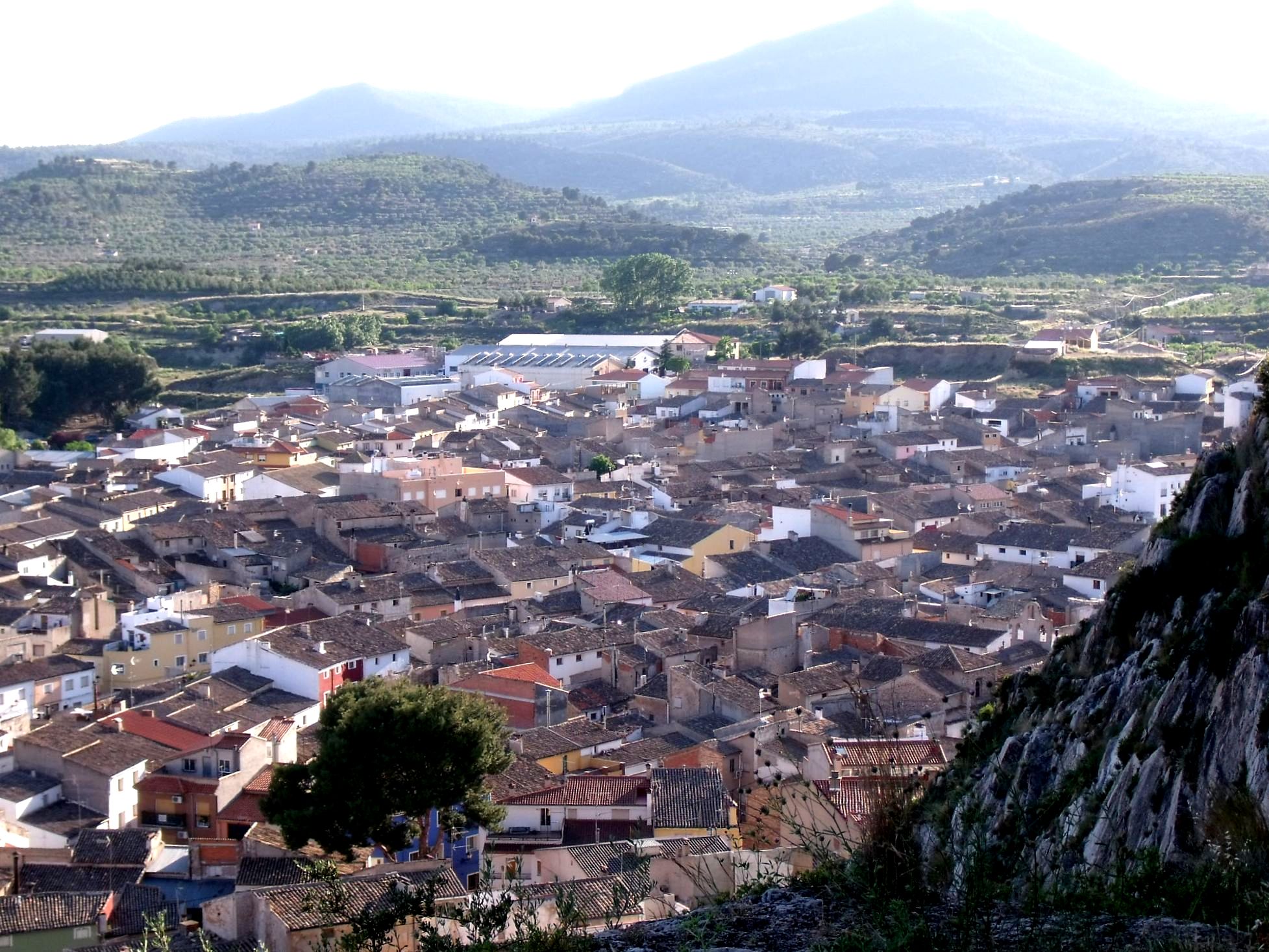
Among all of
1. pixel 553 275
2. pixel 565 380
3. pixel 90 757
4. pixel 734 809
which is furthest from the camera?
pixel 553 275

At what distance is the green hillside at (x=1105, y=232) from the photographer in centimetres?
6794

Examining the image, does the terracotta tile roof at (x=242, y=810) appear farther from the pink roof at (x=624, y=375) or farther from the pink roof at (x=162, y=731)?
the pink roof at (x=624, y=375)

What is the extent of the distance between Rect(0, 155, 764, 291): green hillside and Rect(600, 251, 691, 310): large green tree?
1232 centimetres

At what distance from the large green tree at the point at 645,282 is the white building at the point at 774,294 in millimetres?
2923

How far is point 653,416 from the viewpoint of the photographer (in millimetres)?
39750

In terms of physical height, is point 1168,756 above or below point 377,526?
above

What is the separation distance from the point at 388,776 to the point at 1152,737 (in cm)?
707

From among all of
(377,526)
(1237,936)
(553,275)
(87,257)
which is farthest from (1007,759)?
(87,257)

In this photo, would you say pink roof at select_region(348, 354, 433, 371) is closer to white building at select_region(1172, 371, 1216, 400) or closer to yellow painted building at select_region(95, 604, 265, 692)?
white building at select_region(1172, 371, 1216, 400)

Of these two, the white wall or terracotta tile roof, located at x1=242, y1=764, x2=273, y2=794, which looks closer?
terracotta tile roof, located at x1=242, y1=764, x2=273, y2=794

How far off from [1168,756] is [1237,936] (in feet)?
8.25

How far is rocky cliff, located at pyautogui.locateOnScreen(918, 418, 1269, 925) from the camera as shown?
7051 mm

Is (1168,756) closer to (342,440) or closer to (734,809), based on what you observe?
(734,809)

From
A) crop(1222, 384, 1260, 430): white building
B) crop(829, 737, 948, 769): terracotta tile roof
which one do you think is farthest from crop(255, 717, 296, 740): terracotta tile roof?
crop(1222, 384, 1260, 430): white building
